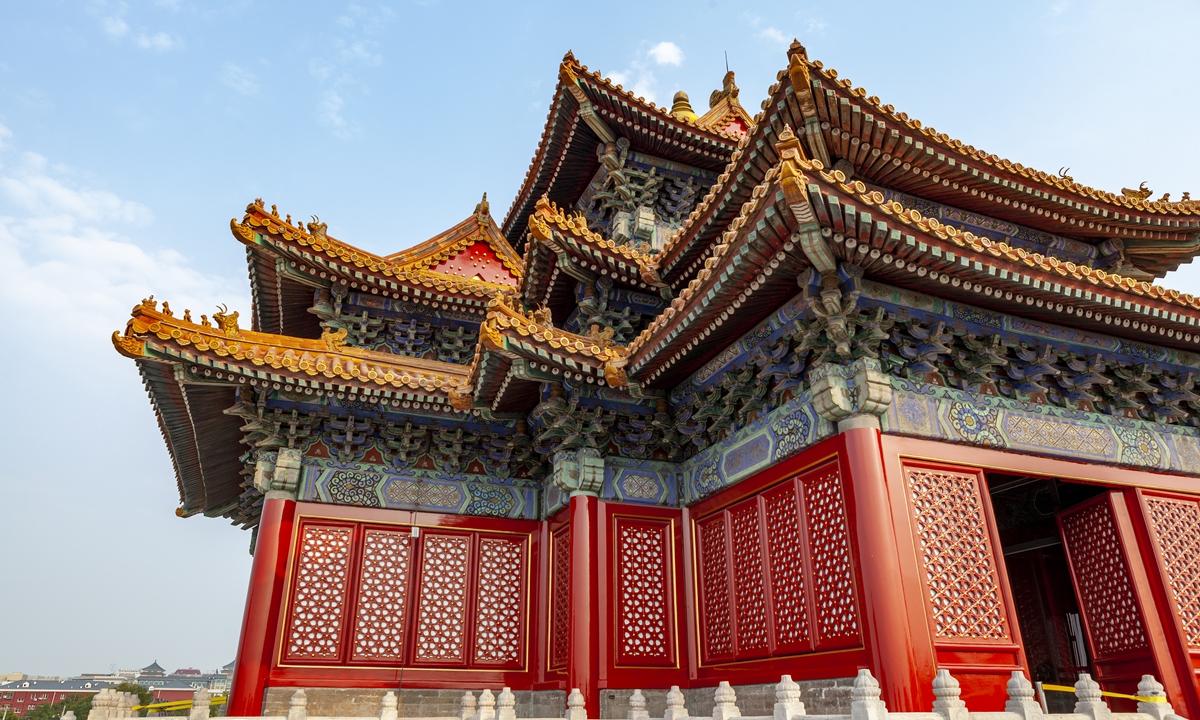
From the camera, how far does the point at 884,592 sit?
670cm

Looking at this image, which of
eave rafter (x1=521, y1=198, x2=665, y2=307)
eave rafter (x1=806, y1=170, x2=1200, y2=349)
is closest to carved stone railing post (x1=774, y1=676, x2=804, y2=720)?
eave rafter (x1=806, y1=170, x2=1200, y2=349)

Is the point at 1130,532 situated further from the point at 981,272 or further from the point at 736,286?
the point at 736,286

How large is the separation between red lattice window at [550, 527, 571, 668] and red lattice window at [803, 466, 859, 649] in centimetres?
327

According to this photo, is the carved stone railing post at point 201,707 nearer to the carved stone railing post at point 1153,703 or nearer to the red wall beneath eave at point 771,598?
the red wall beneath eave at point 771,598

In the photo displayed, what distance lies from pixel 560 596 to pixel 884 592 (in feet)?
15.8

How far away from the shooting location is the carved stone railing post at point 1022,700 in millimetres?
5320

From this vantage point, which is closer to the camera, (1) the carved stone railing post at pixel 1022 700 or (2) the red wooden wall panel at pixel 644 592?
(1) the carved stone railing post at pixel 1022 700

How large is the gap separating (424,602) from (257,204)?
693cm

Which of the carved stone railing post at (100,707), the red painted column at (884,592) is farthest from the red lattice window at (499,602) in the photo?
the red painted column at (884,592)

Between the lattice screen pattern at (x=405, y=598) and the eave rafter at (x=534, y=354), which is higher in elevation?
the eave rafter at (x=534, y=354)

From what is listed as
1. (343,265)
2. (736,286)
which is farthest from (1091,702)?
(343,265)

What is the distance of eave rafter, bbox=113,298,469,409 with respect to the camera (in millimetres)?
9164

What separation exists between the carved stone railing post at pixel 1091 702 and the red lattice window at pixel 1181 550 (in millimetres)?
3092

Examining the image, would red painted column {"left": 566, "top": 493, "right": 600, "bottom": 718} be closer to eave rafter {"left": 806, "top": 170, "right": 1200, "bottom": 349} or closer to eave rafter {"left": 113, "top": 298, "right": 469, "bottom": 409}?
eave rafter {"left": 113, "top": 298, "right": 469, "bottom": 409}
